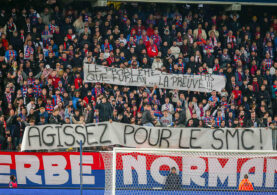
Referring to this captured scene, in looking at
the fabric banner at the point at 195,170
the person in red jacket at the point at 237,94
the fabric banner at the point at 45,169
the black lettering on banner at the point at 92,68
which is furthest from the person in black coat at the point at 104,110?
the person in red jacket at the point at 237,94

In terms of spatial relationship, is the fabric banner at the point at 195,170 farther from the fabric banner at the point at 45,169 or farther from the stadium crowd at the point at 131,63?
the stadium crowd at the point at 131,63

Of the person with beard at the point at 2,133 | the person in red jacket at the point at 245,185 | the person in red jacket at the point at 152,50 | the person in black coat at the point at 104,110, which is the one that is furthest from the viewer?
the person in red jacket at the point at 152,50

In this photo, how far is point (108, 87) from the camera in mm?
20328

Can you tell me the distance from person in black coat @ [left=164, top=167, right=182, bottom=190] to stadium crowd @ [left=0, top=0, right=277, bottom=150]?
305 cm

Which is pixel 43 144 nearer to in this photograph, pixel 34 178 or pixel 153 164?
pixel 34 178

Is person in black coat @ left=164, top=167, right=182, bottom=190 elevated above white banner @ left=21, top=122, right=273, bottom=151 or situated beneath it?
situated beneath

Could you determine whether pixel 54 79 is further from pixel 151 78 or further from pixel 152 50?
pixel 152 50

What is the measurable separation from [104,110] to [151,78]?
2.94 meters

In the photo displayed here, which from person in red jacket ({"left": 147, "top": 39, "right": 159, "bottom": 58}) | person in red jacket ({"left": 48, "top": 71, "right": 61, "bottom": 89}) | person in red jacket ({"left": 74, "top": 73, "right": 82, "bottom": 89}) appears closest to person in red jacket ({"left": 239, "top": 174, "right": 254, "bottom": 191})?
person in red jacket ({"left": 74, "top": 73, "right": 82, "bottom": 89})

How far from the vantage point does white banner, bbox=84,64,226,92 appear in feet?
66.9

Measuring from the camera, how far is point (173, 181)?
14930 millimetres

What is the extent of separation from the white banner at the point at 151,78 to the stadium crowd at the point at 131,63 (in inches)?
8.1

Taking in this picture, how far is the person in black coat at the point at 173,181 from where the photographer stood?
48.4ft

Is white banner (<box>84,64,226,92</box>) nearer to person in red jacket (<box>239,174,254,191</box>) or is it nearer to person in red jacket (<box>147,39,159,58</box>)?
person in red jacket (<box>147,39,159,58</box>)
